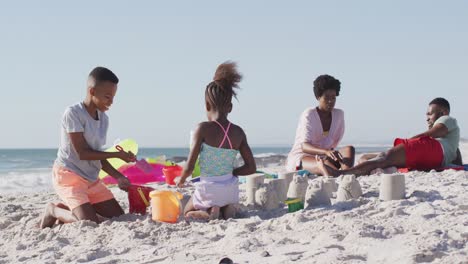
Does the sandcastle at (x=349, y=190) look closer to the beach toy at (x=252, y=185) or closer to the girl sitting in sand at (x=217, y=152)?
the beach toy at (x=252, y=185)

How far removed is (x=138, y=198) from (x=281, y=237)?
5.08ft

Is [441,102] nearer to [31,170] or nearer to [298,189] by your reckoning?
[298,189]

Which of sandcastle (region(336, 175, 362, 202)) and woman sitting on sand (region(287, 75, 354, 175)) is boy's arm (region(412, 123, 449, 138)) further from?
sandcastle (region(336, 175, 362, 202))

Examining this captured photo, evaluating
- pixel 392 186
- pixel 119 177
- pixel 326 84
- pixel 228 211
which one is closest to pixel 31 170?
pixel 326 84

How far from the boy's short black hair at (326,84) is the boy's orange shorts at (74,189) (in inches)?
106

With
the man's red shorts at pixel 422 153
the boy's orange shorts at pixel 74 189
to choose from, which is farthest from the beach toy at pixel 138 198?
the man's red shorts at pixel 422 153

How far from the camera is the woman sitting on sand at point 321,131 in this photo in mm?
5970

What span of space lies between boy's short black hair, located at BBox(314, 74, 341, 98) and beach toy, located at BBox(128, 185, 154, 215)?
2.45m

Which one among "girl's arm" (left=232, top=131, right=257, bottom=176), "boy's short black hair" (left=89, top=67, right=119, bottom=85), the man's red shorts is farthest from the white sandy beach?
the man's red shorts

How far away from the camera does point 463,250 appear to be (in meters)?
2.57

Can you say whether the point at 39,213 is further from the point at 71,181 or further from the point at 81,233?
the point at 81,233

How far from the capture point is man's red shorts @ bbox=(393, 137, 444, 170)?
20.1ft

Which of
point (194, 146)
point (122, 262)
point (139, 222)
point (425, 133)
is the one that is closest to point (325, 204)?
point (194, 146)

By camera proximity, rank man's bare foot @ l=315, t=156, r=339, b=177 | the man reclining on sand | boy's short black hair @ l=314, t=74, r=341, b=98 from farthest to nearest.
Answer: the man reclining on sand < boy's short black hair @ l=314, t=74, r=341, b=98 < man's bare foot @ l=315, t=156, r=339, b=177
